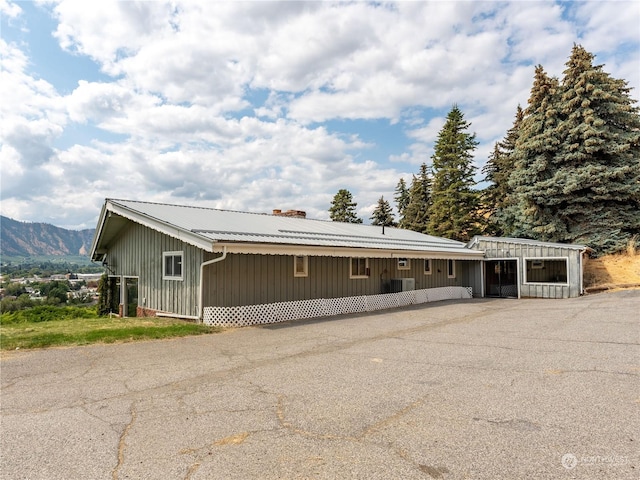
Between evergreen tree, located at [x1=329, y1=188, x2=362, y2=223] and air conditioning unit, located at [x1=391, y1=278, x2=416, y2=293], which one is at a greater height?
evergreen tree, located at [x1=329, y1=188, x2=362, y2=223]

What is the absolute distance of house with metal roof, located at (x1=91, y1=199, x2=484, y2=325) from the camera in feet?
37.8

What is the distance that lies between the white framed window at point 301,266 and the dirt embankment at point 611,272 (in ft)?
52.2

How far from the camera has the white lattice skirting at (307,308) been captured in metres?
11.3

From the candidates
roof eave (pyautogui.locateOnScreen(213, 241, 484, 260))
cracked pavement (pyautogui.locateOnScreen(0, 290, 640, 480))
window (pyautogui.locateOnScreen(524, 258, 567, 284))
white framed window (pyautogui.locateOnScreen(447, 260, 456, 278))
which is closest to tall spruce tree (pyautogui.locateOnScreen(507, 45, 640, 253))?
window (pyautogui.locateOnScreen(524, 258, 567, 284))

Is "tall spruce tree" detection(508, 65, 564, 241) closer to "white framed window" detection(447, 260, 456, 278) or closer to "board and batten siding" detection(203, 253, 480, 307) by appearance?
"white framed window" detection(447, 260, 456, 278)

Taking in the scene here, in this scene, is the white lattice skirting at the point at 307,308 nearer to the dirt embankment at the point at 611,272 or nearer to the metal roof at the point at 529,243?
the metal roof at the point at 529,243

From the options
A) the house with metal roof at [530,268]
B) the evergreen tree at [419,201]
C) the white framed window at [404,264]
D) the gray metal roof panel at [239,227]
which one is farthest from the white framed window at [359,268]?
the evergreen tree at [419,201]

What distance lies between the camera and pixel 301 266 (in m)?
13.7

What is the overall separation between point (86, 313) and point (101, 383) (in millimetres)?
16429

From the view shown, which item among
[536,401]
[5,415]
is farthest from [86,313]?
[536,401]

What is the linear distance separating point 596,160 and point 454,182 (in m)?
10.2

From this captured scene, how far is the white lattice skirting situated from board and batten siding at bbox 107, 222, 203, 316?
110 centimetres

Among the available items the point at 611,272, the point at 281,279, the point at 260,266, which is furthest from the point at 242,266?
the point at 611,272

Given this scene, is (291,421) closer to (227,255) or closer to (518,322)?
(227,255)
